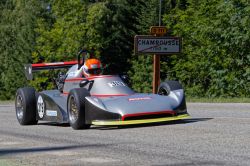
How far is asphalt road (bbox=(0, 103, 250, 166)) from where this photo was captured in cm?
808

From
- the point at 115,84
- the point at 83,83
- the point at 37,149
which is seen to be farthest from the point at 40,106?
the point at 37,149

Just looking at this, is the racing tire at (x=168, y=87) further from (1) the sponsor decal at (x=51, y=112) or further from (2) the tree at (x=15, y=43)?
(2) the tree at (x=15, y=43)

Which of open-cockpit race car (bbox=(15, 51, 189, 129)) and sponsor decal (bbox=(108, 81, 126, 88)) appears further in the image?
sponsor decal (bbox=(108, 81, 126, 88))

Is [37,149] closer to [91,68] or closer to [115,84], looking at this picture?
[115,84]

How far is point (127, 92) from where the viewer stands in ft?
45.2

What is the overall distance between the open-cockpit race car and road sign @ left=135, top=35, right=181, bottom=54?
11.6 m

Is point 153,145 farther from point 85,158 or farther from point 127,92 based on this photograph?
point 127,92

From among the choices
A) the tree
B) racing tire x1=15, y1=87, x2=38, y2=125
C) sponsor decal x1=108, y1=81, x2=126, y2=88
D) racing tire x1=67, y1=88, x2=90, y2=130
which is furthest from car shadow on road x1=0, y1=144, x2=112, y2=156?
the tree

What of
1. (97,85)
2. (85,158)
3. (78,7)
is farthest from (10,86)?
(85,158)

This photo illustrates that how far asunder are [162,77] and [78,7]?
11.3 metres

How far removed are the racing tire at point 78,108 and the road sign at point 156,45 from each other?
13.7 metres

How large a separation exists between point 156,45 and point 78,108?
1475cm

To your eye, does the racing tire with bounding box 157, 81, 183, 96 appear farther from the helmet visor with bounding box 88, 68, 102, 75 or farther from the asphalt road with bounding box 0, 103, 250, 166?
the helmet visor with bounding box 88, 68, 102, 75

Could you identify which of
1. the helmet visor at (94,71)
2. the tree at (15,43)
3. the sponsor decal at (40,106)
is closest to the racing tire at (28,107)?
the sponsor decal at (40,106)
